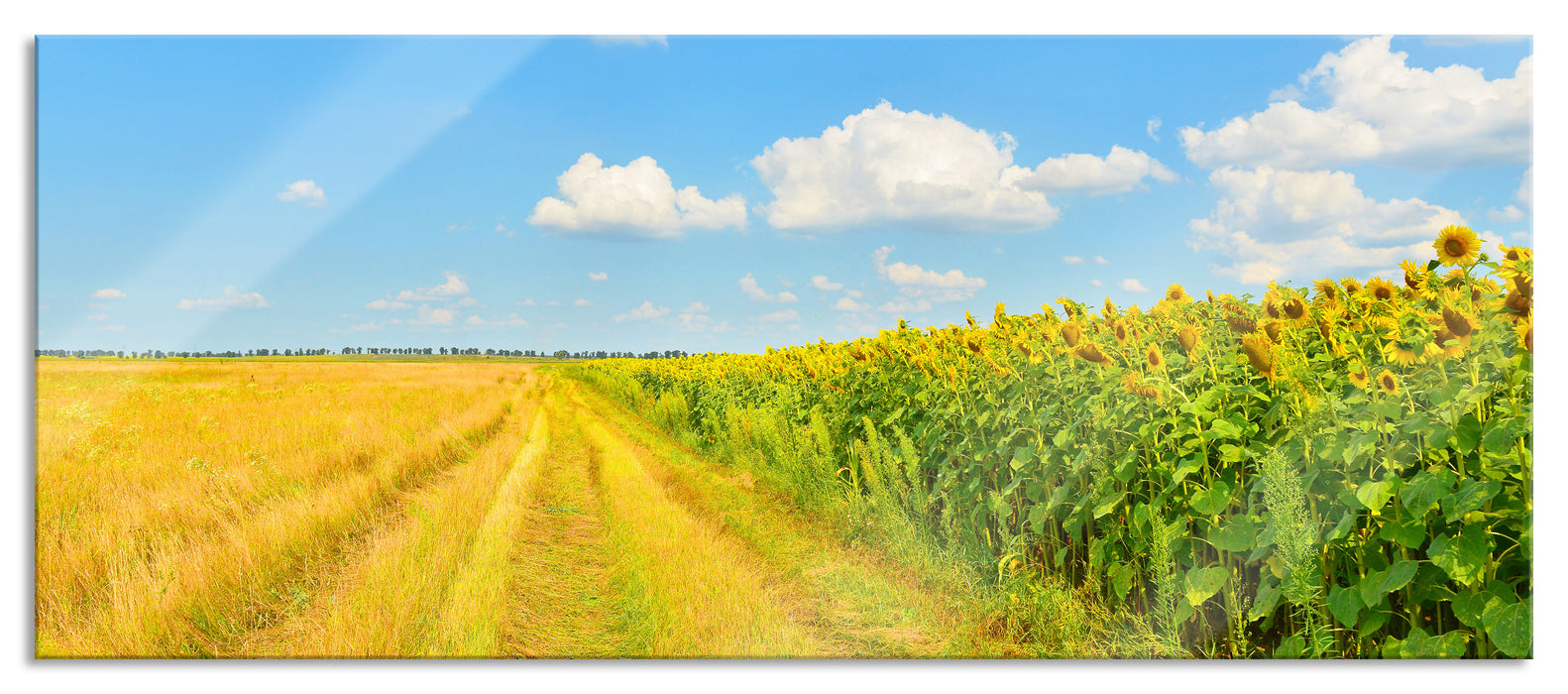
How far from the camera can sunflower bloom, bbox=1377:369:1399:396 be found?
2.63m

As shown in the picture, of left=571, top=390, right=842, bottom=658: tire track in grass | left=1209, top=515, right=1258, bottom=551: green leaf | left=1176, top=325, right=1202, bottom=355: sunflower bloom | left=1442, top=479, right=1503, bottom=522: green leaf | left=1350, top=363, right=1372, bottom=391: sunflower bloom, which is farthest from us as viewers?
left=571, top=390, right=842, bottom=658: tire track in grass

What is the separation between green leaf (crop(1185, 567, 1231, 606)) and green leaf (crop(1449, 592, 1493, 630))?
0.68 metres

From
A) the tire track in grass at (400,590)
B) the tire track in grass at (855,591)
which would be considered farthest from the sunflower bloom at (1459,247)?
the tire track in grass at (400,590)

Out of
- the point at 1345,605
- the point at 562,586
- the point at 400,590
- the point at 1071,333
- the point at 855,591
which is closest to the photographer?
the point at 1345,605

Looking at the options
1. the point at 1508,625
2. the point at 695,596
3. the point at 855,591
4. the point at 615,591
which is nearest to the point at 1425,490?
the point at 1508,625

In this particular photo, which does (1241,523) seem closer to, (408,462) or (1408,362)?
(1408,362)

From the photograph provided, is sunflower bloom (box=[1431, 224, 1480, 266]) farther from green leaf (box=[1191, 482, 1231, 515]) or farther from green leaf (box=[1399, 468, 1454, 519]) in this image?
green leaf (box=[1191, 482, 1231, 515])

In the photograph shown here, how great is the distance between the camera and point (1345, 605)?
110 inches

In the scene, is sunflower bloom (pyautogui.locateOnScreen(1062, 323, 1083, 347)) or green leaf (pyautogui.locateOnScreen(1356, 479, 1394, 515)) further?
sunflower bloom (pyautogui.locateOnScreen(1062, 323, 1083, 347))

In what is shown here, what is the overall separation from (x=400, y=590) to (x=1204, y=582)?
387 cm

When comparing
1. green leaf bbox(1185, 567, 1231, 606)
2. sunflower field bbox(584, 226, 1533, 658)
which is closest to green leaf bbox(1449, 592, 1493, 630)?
sunflower field bbox(584, 226, 1533, 658)

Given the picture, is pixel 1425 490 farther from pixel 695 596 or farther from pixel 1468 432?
pixel 695 596

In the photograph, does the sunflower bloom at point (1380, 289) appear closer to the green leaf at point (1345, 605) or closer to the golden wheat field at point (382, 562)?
the green leaf at point (1345, 605)
